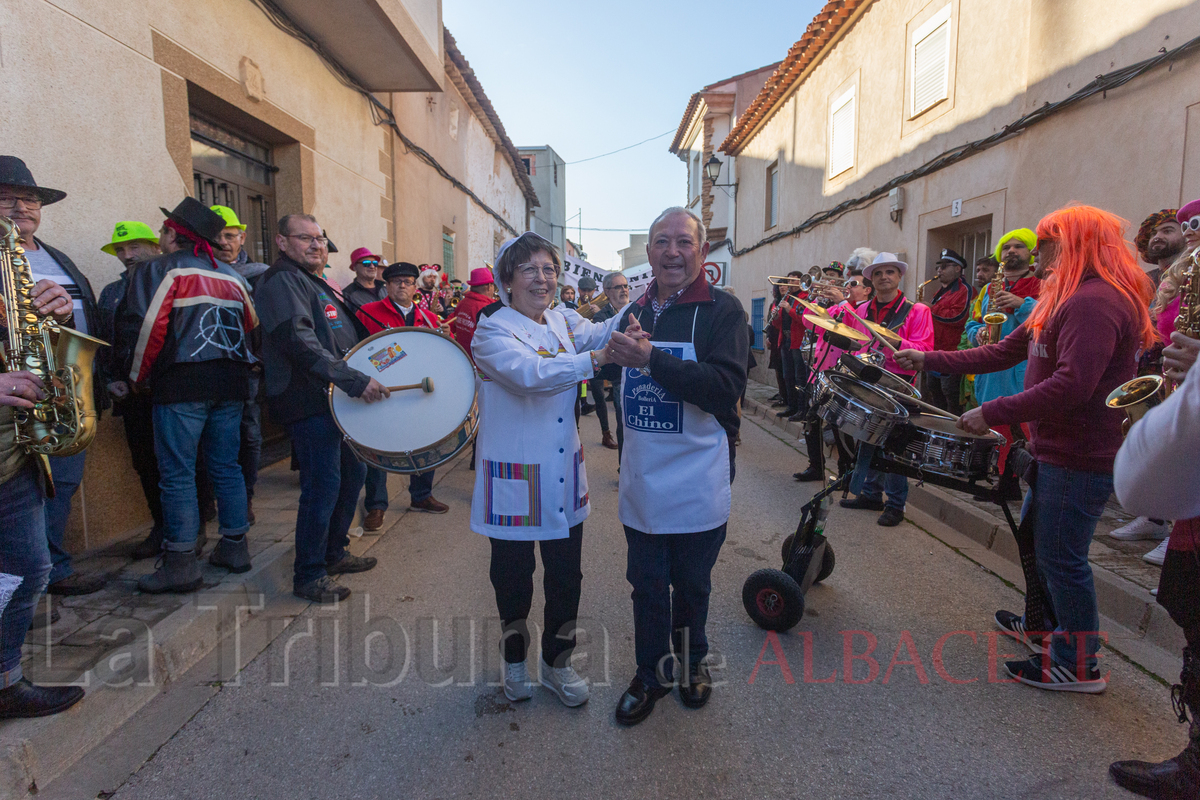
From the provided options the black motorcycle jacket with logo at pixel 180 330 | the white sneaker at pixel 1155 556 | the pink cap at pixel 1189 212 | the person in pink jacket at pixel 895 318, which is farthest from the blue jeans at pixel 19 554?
the white sneaker at pixel 1155 556

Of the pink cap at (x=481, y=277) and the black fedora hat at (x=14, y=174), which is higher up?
the black fedora hat at (x=14, y=174)

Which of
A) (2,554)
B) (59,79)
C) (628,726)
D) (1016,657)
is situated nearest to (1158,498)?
(628,726)

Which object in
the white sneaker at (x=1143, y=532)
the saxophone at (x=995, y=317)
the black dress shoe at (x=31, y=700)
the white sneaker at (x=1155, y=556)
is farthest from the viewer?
the saxophone at (x=995, y=317)

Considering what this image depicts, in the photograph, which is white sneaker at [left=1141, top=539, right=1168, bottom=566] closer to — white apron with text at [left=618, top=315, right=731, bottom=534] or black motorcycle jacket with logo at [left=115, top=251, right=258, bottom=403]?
white apron with text at [left=618, top=315, right=731, bottom=534]

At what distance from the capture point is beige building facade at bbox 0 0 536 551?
12.3 feet

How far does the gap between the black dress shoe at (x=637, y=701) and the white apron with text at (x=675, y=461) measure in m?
0.64

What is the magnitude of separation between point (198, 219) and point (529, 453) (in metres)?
2.34

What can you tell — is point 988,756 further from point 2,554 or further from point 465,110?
point 465,110

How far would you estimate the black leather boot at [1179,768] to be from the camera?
1848 mm

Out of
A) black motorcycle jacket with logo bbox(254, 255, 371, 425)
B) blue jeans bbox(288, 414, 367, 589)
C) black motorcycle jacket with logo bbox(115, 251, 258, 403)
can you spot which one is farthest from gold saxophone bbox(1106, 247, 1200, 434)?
black motorcycle jacket with logo bbox(115, 251, 258, 403)

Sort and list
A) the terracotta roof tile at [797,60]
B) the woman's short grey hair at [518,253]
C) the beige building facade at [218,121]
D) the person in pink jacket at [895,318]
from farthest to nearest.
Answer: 1. the terracotta roof tile at [797,60]
2. the person in pink jacket at [895,318]
3. the beige building facade at [218,121]
4. the woman's short grey hair at [518,253]

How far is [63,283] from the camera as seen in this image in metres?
3.09

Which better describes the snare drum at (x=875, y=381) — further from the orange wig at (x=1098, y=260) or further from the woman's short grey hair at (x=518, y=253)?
the woman's short grey hair at (x=518, y=253)

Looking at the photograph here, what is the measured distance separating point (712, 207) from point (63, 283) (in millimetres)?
19965
